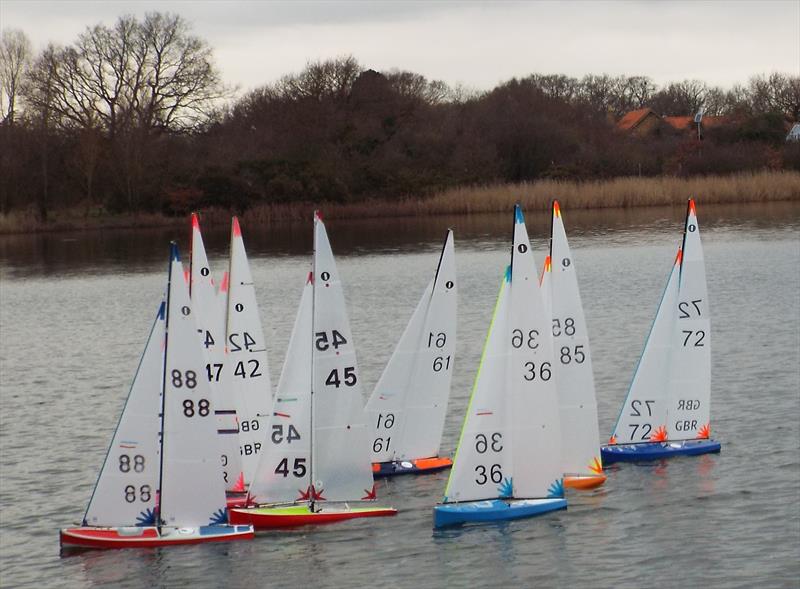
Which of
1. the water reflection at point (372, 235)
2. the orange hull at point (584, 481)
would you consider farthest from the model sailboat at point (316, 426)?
the water reflection at point (372, 235)

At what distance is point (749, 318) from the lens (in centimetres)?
3541

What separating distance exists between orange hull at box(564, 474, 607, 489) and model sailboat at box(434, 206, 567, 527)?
1.62 metres

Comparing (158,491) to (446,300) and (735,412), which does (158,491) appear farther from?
(735,412)

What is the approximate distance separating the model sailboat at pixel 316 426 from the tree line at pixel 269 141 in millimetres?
60226

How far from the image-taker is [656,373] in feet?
68.6

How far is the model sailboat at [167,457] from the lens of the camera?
55.1 ft

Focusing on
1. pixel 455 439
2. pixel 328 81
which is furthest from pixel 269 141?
pixel 455 439

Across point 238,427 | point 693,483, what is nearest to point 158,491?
point 238,427

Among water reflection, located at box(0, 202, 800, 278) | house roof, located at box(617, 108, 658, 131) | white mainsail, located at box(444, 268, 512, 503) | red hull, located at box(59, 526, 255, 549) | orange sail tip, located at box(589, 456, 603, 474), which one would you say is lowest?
red hull, located at box(59, 526, 255, 549)

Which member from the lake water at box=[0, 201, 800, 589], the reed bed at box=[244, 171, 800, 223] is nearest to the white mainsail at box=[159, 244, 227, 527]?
the lake water at box=[0, 201, 800, 589]

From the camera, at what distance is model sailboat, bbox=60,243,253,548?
55.1 ft

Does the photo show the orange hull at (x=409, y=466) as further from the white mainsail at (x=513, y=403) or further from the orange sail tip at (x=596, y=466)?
the white mainsail at (x=513, y=403)

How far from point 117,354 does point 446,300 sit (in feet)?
61.3

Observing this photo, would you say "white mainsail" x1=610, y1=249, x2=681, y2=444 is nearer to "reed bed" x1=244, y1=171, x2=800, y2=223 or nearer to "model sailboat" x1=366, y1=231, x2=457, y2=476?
"model sailboat" x1=366, y1=231, x2=457, y2=476
